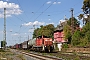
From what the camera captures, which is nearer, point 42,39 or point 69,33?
point 42,39

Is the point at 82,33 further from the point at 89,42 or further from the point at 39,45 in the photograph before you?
the point at 39,45

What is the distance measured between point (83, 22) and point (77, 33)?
19.1 ft

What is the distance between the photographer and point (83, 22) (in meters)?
73.8

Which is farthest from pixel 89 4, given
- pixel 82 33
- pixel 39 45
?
pixel 39 45

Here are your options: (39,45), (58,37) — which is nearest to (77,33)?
(39,45)

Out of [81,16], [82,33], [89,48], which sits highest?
[81,16]

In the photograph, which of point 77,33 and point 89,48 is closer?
point 89,48

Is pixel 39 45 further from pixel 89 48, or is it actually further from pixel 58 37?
pixel 58 37

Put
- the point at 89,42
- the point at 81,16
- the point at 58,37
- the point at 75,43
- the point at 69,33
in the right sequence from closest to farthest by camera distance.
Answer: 1. the point at 89,42
2. the point at 75,43
3. the point at 81,16
4. the point at 69,33
5. the point at 58,37

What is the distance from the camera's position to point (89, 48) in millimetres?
52219

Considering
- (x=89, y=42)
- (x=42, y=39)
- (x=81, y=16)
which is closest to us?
(x=42, y=39)

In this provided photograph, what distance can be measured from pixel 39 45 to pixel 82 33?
23.6 metres

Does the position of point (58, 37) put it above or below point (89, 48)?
above

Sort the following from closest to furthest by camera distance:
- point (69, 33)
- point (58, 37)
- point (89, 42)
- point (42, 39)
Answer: point (42, 39)
point (89, 42)
point (69, 33)
point (58, 37)
